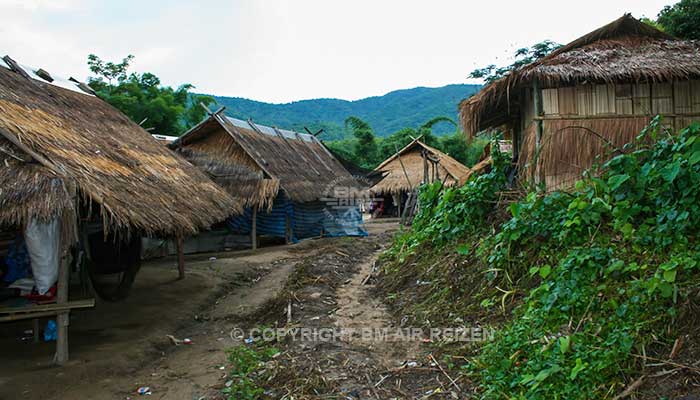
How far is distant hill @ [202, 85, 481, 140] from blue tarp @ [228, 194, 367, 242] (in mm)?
38178

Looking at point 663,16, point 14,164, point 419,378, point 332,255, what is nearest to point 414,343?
point 419,378

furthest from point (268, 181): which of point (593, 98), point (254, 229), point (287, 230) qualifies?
point (593, 98)

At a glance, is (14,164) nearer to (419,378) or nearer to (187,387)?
(187,387)

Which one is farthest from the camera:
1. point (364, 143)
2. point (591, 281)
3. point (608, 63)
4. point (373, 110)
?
point (373, 110)

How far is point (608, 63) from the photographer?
784cm

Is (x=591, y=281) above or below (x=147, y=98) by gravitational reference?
below

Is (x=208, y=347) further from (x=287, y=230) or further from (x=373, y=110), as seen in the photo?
(x=373, y=110)

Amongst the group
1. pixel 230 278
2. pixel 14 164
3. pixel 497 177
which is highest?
pixel 14 164

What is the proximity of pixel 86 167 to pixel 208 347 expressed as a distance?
2.62 m

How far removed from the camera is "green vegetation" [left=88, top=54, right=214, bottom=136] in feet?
87.5

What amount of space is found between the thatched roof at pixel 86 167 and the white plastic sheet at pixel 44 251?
0.27 m

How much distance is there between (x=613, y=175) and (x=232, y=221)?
36.7ft

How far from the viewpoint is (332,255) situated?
37.0 feet

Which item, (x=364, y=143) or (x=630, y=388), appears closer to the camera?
(x=630, y=388)
